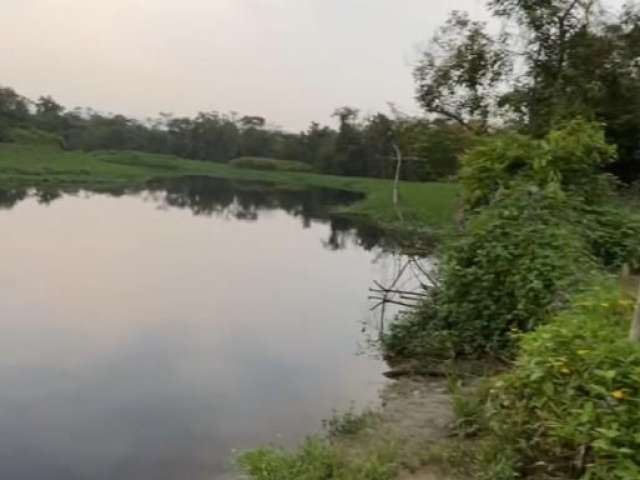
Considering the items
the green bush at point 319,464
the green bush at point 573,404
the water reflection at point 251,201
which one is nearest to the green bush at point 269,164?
the water reflection at point 251,201

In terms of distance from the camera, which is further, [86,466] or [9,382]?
[9,382]

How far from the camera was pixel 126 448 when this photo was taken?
192 inches

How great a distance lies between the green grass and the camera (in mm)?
22094

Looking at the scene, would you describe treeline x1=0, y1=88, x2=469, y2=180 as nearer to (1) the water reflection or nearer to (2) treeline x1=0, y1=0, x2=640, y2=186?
(1) the water reflection

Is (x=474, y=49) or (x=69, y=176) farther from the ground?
(x=474, y=49)

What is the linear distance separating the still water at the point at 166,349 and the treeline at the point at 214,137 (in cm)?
2427

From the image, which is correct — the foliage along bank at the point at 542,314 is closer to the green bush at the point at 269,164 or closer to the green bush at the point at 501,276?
the green bush at the point at 501,276

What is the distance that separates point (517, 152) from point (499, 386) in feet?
15.2

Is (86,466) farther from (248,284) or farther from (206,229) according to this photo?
(206,229)

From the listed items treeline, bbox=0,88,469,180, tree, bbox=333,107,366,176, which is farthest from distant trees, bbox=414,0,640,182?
tree, bbox=333,107,366,176

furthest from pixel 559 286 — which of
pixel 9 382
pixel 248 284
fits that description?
pixel 248 284

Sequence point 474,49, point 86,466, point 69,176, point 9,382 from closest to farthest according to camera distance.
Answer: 1. point 86,466
2. point 9,382
3. point 474,49
4. point 69,176

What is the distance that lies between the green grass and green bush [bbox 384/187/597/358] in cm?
1027

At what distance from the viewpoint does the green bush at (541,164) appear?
24.7 feet
